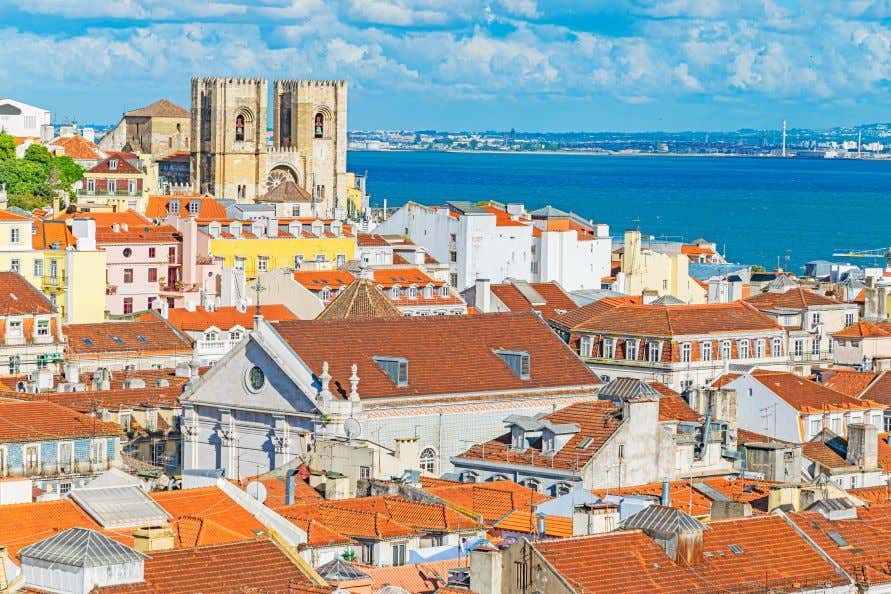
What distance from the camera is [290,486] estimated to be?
42.8 metres

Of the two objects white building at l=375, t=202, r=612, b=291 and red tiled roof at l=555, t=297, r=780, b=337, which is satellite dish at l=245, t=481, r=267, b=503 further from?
white building at l=375, t=202, r=612, b=291

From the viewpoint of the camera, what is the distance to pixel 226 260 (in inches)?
3834

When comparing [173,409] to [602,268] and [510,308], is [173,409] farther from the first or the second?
[602,268]

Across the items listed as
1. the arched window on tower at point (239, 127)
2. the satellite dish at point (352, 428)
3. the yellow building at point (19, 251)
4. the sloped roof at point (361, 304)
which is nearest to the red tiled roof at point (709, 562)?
the satellite dish at point (352, 428)

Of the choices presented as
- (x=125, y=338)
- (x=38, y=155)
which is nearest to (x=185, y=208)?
(x=38, y=155)

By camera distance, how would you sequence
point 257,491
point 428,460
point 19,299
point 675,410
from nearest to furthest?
point 257,491
point 428,460
point 675,410
point 19,299

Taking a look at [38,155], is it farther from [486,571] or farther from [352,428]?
[486,571]

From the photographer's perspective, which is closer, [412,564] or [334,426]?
[412,564]

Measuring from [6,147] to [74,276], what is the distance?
34.8 metres

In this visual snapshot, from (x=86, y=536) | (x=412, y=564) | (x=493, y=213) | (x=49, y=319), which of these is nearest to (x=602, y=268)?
(x=493, y=213)

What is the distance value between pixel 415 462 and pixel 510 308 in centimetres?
3352

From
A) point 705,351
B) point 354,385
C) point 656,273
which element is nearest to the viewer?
point 354,385

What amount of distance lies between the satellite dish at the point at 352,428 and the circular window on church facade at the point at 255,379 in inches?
135

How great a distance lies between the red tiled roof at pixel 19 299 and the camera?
73.6m
